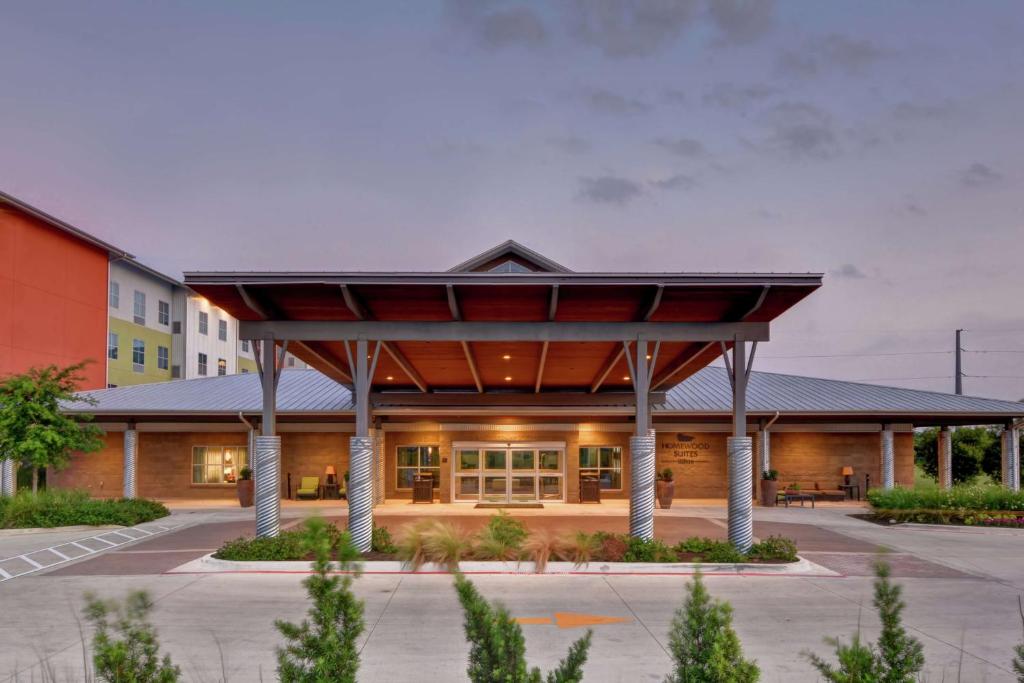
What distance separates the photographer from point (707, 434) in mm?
28250

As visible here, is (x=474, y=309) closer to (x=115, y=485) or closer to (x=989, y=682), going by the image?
(x=989, y=682)

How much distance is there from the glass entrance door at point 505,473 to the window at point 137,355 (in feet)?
94.5

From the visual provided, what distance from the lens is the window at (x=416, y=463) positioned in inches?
1098

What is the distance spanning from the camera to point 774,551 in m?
14.1

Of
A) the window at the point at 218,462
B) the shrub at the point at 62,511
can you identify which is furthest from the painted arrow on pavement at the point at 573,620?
the window at the point at 218,462

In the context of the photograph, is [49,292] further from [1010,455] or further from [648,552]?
[1010,455]

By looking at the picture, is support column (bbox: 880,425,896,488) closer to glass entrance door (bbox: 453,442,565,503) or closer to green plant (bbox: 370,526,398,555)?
glass entrance door (bbox: 453,442,565,503)

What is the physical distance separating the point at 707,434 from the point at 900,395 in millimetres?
8175

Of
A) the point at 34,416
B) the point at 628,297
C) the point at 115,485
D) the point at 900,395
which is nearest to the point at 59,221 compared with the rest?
the point at 115,485

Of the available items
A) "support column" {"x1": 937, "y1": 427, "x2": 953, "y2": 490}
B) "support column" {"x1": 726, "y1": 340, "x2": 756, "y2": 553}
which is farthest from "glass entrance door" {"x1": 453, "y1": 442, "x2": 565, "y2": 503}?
"support column" {"x1": 937, "y1": 427, "x2": 953, "y2": 490}

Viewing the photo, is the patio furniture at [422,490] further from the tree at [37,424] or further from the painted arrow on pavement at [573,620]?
the painted arrow on pavement at [573,620]

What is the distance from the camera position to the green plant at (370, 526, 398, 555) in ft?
46.9

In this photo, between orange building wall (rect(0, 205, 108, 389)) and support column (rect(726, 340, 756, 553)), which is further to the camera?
orange building wall (rect(0, 205, 108, 389))

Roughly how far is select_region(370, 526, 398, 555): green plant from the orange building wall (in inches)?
1067
